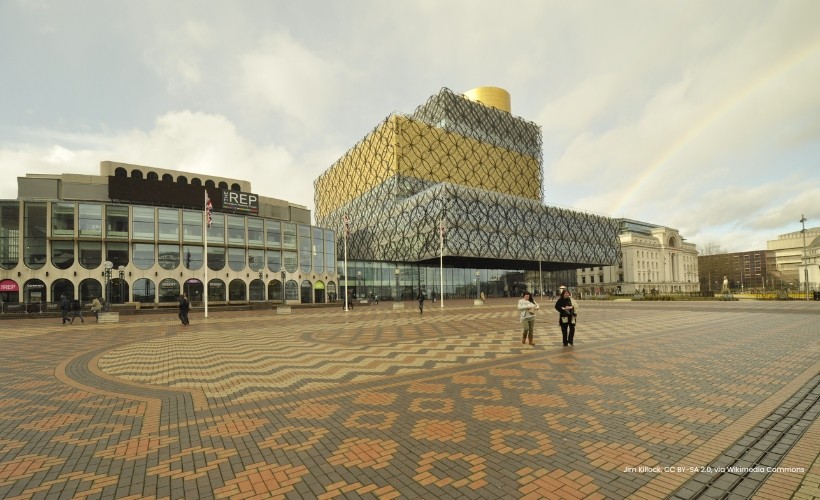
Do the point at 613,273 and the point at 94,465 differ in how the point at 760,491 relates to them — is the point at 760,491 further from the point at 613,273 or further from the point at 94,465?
the point at 613,273

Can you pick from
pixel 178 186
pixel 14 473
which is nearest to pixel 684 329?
pixel 14 473

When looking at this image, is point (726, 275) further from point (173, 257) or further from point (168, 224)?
point (168, 224)

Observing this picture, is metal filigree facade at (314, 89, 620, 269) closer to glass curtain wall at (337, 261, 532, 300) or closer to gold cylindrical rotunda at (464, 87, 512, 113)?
glass curtain wall at (337, 261, 532, 300)

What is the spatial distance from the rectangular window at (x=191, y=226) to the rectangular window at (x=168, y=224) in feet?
2.71

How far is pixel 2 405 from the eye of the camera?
7348 millimetres

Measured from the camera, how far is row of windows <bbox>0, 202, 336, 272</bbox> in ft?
135

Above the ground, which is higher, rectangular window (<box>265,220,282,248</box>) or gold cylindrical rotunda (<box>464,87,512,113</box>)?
gold cylindrical rotunda (<box>464,87,512,113</box>)

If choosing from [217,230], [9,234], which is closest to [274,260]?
[217,230]

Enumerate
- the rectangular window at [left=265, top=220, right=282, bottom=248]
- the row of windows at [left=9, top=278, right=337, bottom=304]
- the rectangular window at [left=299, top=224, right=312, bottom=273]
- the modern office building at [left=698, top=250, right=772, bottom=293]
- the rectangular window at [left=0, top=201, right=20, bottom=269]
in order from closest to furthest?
the rectangular window at [left=0, top=201, right=20, bottom=269]
the row of windows at [left=9, top=278, right=337, bottom=304]
the rectangular window at [left=265, top=220, right=282, bottom=248]
the rectangular window at [left=299, top=224, right=312, bottom=273]
the modern office building at [left=698, top=250, right=772, bottom=293]

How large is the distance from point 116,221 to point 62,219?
485 centimetres

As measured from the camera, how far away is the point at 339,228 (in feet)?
331

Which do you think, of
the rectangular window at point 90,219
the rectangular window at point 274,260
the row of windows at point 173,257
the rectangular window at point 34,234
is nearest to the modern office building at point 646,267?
the row of windows at point 173,257

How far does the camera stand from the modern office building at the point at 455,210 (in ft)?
226

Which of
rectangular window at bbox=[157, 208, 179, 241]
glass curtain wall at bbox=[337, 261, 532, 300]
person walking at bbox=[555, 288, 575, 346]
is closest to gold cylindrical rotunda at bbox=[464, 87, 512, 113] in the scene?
glass curtain wall at bbox=[337, 261, 532, 300]
